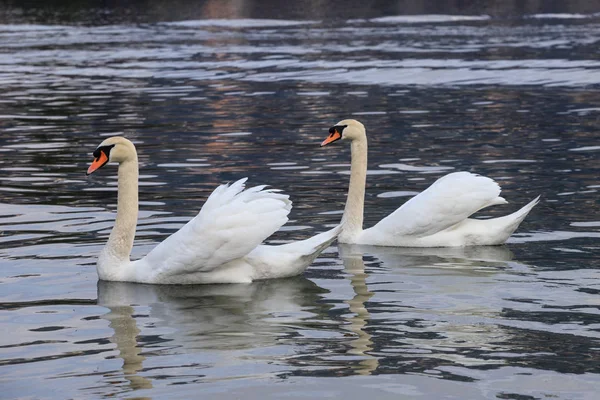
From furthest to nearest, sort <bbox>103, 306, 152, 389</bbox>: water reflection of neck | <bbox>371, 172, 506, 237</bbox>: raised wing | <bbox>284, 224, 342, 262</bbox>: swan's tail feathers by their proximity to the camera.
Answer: <bbox>371, 172, 506, 237</bbox>: raised wing, <bbox>284, 224, 342, 262</bbox>: swan's tail feathers, <bbox>103, 306, 152, 389</bbox>: water reflection of neck

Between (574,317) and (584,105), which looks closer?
(574,317)

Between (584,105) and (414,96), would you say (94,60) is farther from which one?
(584,105)

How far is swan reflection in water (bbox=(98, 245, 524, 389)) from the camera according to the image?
841 cm

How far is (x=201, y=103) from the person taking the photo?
27.4 m

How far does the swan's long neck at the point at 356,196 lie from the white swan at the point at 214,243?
1.69 m

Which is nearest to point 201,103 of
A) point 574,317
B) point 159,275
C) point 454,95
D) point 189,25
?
point 454,95

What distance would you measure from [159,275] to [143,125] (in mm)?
13476

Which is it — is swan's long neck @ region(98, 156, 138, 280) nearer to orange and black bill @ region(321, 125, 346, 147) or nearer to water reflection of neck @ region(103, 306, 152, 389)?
water reflection of neck @ region(103, 306, 152, 389)

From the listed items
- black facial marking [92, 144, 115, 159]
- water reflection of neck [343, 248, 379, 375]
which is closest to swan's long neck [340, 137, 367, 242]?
water reflection of neck [343, 248, 379, 375]

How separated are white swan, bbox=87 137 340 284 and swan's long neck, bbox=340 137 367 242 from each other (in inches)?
66.6

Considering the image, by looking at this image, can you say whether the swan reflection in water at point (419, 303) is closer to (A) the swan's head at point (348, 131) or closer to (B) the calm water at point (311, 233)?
(B) the calm water at point (311, 233)

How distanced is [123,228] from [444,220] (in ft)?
9.84

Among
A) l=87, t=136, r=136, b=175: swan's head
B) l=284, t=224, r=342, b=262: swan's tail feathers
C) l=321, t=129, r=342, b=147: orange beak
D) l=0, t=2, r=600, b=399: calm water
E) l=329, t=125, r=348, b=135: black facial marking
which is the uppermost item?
l=87, t=136, r=136, b=175: swan's head

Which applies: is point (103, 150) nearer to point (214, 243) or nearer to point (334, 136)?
point (214, 243)
